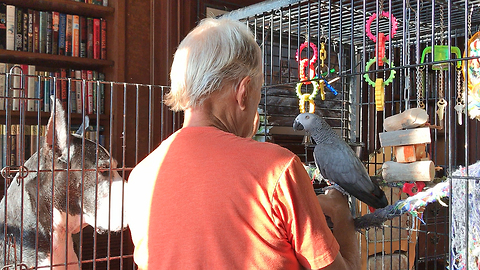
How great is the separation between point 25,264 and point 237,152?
3.00 feet

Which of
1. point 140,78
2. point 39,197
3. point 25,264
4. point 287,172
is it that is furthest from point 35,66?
point 287,172

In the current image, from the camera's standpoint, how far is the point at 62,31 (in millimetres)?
2141

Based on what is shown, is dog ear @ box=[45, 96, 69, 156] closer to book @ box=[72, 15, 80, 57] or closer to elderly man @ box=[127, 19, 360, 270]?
elderly man @ box=[127, 19, 360, 270]

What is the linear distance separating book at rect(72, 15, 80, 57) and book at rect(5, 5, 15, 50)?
0.88ft

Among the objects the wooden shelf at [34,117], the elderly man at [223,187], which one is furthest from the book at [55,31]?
the elderly man at [223,187]

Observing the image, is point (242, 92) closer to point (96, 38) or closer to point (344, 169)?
point (344, 169)

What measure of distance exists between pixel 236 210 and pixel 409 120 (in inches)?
27.8

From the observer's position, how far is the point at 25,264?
49.0 inches

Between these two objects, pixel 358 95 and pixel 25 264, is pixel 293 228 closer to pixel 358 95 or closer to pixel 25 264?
pixel 25 264

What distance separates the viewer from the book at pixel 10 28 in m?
2.01

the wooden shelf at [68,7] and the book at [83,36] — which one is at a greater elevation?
the wooden shelf at [68,7]

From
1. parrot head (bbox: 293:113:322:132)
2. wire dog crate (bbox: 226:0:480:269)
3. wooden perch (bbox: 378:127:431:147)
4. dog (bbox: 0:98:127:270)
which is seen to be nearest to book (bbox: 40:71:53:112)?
dog (bbox: 0:98:127:270)

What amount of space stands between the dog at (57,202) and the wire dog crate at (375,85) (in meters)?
0.69

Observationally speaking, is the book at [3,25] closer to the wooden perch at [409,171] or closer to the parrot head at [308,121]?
the parrot head at [308,121]
